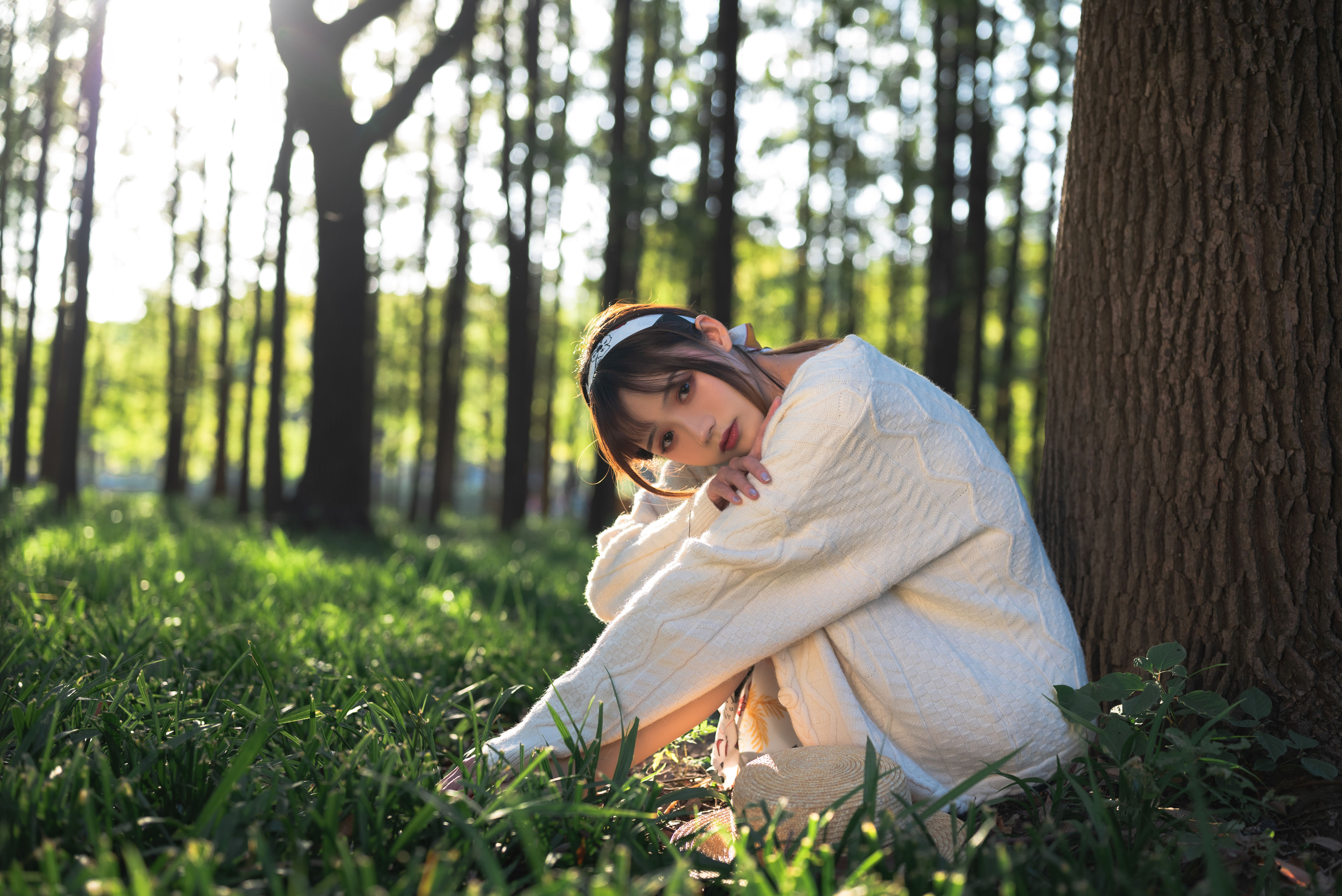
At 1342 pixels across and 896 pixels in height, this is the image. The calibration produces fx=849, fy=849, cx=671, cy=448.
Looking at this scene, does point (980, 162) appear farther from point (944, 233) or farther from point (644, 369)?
point (644, 369)

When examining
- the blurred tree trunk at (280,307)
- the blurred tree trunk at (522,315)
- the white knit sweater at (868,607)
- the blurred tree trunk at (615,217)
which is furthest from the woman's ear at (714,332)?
the blurred tree trunk at (280,307)

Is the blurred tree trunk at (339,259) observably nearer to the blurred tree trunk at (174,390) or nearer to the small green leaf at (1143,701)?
the small green leaf at (1143,701)

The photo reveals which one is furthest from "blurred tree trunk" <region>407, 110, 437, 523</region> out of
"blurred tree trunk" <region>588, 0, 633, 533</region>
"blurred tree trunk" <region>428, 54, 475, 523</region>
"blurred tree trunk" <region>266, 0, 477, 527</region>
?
"blurred tree trunk" <region>266, 0, 477, 527</region>

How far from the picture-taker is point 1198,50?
2.31m

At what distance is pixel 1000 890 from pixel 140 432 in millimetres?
35499

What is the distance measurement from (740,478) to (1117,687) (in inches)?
38.1

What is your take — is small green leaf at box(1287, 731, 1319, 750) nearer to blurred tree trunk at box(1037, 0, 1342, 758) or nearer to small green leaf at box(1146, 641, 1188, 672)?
blurred tree trunk at box(1037, 0, 1342, 758)

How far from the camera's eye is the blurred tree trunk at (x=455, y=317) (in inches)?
591

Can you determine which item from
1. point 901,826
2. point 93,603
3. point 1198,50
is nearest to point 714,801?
point 901,826

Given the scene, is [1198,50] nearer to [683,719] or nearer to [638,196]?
[683,719]

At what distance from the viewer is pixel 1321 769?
1.89 meters

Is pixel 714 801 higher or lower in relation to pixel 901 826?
lower


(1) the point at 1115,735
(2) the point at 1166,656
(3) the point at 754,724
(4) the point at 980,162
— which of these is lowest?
(3) the point at 754,724

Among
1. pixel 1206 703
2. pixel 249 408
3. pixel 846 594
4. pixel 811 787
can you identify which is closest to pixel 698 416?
pixel 846 594
